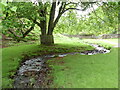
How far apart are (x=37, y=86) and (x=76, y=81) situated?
1742mm

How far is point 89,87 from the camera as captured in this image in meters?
5.04

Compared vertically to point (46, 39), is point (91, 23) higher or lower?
higher

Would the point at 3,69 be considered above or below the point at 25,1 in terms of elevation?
below

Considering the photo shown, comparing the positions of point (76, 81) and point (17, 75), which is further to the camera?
point (17, 75)

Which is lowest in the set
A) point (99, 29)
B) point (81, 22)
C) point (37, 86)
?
point (37, 86)

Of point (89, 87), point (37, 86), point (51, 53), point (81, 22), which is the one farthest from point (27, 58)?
point (81, 22)

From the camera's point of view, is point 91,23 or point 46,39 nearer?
point 46,39

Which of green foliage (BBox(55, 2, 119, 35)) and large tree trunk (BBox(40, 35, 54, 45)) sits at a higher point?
green foliage (BBox(55, 2, 119, 35))

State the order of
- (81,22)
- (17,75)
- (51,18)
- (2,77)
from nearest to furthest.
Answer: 1. (2,77)
2. (17,75)
3. (51,18)
4. (81,22)

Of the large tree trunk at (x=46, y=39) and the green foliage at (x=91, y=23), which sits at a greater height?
the green foliage at (x=91, y=23)

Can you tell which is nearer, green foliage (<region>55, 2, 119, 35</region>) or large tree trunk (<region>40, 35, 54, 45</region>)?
green foliage (<region>55, 2, 119, 35</region>)

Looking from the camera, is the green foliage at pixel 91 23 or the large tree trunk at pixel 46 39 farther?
the large tree trunk at pixel 46 39

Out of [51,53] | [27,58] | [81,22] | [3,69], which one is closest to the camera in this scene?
[3,69]

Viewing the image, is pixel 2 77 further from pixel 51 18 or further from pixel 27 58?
pixel 51 18
